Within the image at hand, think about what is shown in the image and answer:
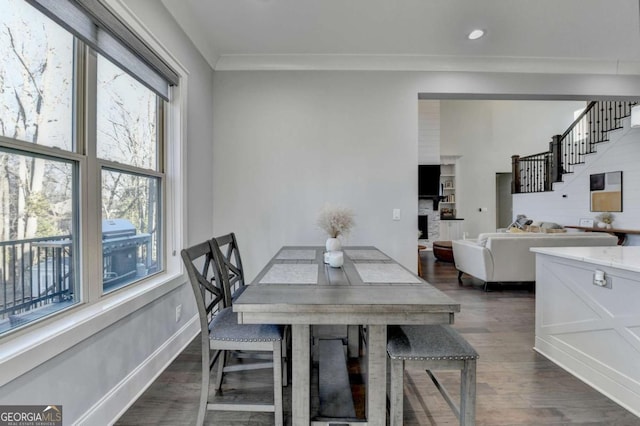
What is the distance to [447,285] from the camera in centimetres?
454

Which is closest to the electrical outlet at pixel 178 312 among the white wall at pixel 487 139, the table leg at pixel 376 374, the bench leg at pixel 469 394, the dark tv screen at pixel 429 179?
the table leg at pixel 376 374

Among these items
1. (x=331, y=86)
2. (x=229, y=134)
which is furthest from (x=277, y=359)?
(x=331, y=86)

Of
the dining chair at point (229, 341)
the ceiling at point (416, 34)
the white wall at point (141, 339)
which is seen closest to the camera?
the white wall at point (141, 339)

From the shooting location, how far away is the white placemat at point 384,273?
1597 millimetres

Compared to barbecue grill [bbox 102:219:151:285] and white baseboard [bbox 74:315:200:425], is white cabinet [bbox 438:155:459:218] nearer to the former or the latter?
white baseboard [bbox 74:315:200:425]

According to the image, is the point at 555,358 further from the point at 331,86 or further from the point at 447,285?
the point at 331,86

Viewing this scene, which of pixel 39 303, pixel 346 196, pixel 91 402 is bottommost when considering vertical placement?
pixel 91 402

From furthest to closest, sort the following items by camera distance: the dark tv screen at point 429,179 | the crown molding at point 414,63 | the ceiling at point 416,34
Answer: the dark tv screen at point 429,179
the crown molding at point 414,63
the ceiling at point 416,34

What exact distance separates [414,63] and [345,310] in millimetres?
2920

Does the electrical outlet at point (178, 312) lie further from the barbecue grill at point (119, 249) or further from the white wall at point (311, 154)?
the white wall at point (311, 154)

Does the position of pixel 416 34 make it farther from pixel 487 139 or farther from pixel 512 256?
pixel 487 139

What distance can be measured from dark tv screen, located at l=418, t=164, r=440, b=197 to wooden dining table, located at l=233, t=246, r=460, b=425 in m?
5.99

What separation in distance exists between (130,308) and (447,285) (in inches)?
166

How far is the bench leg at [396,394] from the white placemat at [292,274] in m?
0.55
